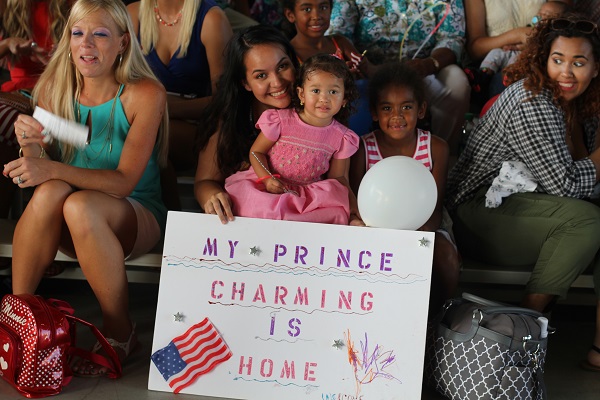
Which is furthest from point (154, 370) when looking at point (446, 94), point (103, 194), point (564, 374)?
point (446, 94)

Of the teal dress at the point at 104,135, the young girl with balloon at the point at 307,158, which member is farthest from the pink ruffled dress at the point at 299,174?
the teal dress at the point at 104,135

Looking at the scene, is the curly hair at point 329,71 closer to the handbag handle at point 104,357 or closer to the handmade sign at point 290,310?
the handmade sign at point 290,310

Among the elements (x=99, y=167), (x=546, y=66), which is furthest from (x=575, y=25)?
(x=99, y=167)

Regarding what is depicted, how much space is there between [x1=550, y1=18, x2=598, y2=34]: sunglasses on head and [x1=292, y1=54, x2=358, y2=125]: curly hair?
0.70 meters

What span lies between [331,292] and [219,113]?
30.5 inches

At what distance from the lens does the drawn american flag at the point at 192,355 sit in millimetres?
2436

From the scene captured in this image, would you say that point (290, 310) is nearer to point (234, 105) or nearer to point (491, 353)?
point (491, 353)

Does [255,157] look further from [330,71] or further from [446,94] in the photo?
[446,94]

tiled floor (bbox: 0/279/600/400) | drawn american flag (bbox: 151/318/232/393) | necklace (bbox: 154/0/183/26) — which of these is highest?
necklace (bbox: 154/0/183/26)

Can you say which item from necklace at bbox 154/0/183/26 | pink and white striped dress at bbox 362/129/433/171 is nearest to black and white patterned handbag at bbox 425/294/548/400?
pink and white striped dress at bbox 362/129/433/171

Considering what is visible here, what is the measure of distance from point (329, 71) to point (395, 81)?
0.31 meters

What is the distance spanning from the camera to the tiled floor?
246cm

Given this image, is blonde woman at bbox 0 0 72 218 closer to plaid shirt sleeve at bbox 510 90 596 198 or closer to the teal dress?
the teal dress

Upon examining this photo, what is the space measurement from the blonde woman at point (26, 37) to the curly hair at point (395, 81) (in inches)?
47.5
